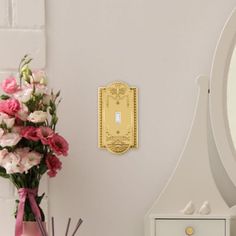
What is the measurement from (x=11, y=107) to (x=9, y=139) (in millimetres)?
82

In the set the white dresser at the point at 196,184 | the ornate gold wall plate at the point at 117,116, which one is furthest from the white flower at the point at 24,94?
the white dresser at the point at 196,184

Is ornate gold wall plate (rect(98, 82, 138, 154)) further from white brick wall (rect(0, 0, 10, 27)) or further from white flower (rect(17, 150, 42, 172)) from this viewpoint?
white brick wall (rect(0, 0, 10, 27))

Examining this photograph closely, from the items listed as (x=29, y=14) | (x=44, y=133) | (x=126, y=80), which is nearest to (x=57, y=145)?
(x=44, y=133)

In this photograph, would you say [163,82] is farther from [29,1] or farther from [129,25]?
[29,1]

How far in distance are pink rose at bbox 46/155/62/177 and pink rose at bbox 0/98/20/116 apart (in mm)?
152

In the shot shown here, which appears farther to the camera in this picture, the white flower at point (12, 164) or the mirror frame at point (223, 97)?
the mirror frame at point (223, 97)

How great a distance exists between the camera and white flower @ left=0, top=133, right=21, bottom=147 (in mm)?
1286

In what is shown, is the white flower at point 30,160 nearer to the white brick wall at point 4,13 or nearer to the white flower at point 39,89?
the white flower at point 39,89

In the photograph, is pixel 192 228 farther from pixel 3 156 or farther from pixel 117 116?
pixel 3 156

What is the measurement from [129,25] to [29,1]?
30cm

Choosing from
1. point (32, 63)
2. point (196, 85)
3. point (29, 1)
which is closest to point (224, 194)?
point (196, 85)

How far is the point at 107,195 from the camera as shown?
1497mm

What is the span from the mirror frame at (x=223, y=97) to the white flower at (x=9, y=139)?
1.77 feet

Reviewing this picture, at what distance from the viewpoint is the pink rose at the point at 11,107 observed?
130 cm
